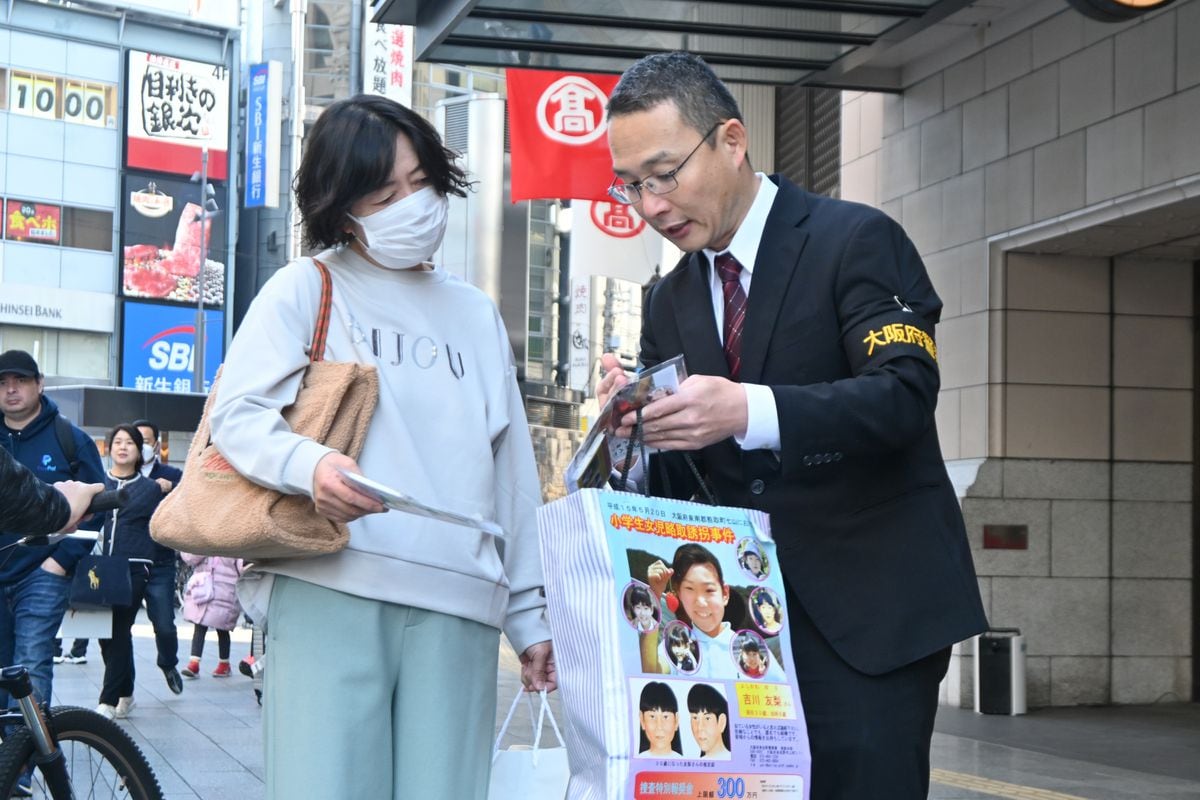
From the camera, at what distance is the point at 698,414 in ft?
7.58

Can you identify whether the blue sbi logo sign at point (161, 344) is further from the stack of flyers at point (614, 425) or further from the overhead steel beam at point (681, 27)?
the stack of flyers at point (614, 425)

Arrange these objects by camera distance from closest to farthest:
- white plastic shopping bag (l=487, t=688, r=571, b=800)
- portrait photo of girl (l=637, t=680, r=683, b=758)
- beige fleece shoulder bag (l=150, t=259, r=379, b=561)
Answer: portrait photo of girl (l=637, t=680, r=683, b=758) < beige fleece shoulder bag (l=150, t=259, r=379, b=561) < white plastic shopping bag (l=487, t=688, r=571, b=800)

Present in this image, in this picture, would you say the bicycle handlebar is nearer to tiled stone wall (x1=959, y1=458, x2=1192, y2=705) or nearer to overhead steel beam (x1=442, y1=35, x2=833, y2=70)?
overhead steel beam (x1=442, y1=35, x2=833, y2=70)

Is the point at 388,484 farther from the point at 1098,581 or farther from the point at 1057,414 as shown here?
the point at 1098,581

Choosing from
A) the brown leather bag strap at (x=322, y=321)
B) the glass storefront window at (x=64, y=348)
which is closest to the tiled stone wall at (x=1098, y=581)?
the brown leather bag strap at (x=322, y=321)

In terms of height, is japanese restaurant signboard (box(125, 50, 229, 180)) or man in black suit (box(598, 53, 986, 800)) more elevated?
japanese restaurant signboard (box(125, 50, 229, 180))

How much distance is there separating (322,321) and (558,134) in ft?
31.7

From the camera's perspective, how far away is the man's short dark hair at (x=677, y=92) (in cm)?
259

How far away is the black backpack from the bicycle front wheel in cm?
320

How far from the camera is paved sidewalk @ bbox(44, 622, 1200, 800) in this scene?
7730mm

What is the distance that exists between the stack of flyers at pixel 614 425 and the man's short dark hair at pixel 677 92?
16.6 inches

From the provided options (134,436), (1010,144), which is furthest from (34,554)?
(1010,144)

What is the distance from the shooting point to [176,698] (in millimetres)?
12094

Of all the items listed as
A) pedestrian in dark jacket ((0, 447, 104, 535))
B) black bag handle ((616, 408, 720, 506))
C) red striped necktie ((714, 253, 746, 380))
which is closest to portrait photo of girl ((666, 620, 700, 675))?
black bag handle ((616, 408, 720, 506))
